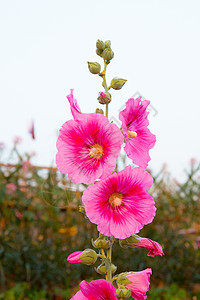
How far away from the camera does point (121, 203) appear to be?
819 millimetres

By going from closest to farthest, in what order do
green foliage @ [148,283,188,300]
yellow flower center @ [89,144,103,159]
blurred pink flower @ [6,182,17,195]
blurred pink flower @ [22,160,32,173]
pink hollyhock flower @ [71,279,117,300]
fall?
pink hollyhock flower @ [71,279,117,300] < yellow flower center @ [89,144,103,159] < green foliage @ [148,283,188,300] < blurred pink flower @ [6,182,17,195] < blurred pink flower @ [22,160,32,173]

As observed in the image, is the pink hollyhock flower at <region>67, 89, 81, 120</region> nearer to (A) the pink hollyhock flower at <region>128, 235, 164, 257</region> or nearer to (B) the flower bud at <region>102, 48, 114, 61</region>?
(B) the flower bud at <region>102, 48, 114, 61</region>

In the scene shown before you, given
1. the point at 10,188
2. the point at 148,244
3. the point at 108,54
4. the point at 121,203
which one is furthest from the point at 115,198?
the point at 10,188

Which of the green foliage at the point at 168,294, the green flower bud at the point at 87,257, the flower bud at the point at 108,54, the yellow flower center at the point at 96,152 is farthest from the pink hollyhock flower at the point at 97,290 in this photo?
the green foliage at the point at 168,294

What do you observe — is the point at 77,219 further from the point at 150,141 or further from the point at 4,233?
the point at 150,141

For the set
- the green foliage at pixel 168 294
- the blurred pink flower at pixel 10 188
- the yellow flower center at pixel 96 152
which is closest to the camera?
the yellow flower center at pixel 96 152

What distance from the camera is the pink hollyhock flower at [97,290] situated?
2.35 ft

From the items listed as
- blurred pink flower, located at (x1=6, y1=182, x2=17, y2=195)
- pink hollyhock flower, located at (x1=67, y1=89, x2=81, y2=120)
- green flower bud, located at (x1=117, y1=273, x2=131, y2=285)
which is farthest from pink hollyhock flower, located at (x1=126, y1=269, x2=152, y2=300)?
blurred pink flower, located at (x1=6, y1=182, x2=17, y2=195)

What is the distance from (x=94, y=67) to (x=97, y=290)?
19.9 inches

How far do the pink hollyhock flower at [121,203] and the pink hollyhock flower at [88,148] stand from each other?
0.03m

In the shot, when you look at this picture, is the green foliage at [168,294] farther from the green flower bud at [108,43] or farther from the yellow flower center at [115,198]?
the green flower bud at [108,43]

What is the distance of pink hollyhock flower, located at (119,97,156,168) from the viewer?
0.84m

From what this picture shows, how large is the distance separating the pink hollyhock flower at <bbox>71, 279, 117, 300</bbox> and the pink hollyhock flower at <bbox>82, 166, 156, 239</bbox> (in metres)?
0.10

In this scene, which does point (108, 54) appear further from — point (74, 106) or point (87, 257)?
point (87, 257)
